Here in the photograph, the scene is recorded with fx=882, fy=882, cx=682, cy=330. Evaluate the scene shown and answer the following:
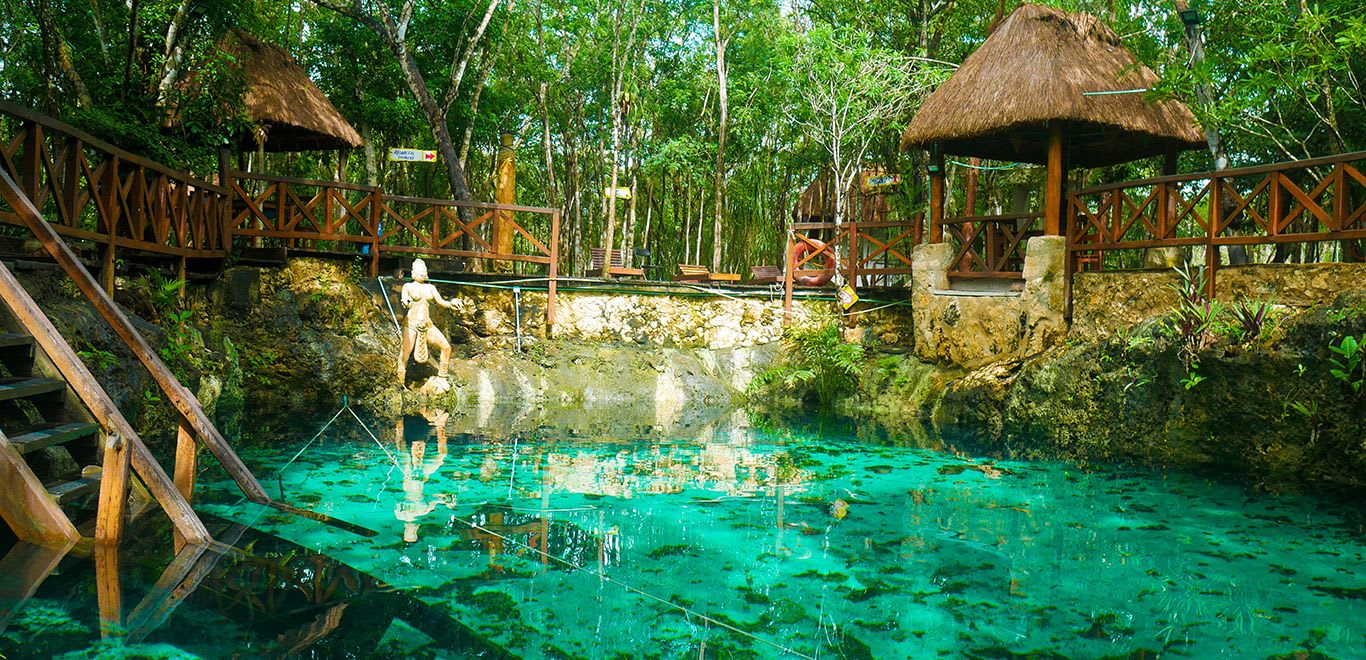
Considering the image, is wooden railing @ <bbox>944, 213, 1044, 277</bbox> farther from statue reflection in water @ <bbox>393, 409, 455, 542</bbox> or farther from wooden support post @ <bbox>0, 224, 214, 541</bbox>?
wooden support post @ <bbox>0, 224, 214, 541</bbox>

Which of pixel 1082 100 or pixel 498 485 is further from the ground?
pixel 1082 100

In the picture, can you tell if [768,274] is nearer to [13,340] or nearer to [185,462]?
[185,462]

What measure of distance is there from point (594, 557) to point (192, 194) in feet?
25.0

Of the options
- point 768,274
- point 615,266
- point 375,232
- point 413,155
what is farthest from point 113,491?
point 615,266

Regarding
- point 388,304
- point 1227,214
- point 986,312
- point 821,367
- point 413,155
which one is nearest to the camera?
point 1227,214

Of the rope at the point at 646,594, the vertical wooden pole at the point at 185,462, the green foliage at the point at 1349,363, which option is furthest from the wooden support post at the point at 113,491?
the green foliage at the point at 1349,363

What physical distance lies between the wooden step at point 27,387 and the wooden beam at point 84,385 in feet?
0.84

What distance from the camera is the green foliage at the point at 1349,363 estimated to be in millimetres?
6691

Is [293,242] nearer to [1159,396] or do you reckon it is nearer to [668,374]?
[668,374]

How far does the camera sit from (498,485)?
701 cm

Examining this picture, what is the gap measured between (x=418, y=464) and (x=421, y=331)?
3.63 metres

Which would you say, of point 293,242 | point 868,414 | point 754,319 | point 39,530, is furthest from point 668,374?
point 39,530

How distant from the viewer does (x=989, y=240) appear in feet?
38.4

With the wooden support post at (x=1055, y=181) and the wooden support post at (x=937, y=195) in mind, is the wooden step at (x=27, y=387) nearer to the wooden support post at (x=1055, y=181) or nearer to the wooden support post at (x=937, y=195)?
the wooden support post at (x=1055, y=181)
